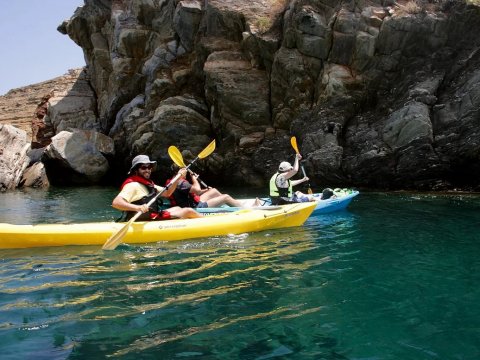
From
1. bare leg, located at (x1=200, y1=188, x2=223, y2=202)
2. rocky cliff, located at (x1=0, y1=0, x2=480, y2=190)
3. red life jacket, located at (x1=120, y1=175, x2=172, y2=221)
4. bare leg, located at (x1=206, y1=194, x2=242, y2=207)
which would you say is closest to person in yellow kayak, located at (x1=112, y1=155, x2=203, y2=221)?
red life jacket, located at (x1=120, y1=175, x2=172, y2=221)

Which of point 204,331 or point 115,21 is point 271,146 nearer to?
point 115,21

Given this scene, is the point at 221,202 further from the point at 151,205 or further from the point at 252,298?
the point at 252,298

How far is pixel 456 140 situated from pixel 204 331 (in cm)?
1227

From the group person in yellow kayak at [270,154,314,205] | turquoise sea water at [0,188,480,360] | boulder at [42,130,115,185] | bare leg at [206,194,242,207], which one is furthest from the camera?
boulder at [42,130,115,185]

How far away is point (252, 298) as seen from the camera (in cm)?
452

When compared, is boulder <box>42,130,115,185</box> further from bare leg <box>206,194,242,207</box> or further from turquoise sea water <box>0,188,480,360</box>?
turquoise sea water <box>0,188,480,360</box>

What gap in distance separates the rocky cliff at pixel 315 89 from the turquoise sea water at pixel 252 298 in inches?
270

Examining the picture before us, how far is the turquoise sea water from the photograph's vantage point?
11.3 ft

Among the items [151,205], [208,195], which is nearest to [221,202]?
[208,195]

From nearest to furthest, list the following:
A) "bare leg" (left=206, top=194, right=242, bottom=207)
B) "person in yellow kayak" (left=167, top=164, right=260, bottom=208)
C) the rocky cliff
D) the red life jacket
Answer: the red life jacket, "person in yellow kayak" (left=167, top=164, right=260, bottom=208), "bare leg" (left=206, top=194, right=242, bottom=207), the rocky cliff

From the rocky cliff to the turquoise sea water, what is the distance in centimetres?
687

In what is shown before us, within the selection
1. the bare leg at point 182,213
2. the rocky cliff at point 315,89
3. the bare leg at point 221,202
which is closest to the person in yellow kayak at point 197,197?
the bare leg at point 221,202

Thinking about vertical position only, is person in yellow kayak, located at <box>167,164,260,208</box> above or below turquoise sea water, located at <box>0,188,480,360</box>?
above

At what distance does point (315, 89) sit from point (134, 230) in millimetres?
11257
